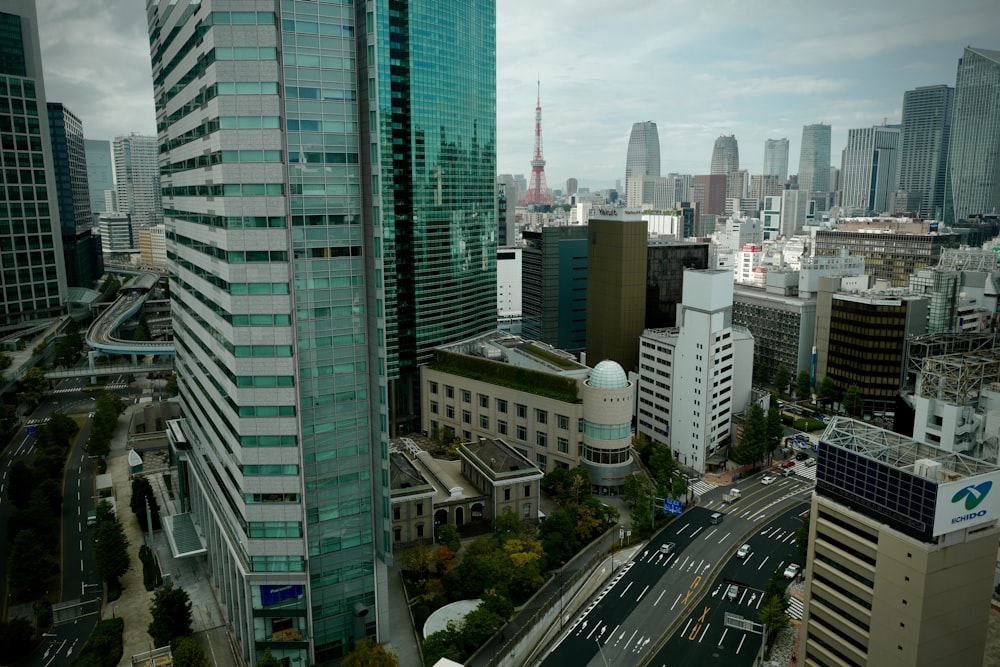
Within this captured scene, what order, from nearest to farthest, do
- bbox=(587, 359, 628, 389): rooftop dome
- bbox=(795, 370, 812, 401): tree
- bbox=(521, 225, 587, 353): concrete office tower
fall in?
1. bbox=(587, 359, 628, 389): rooftop dome
2. bbox=(795, 370, 812, 401): tree
3. bbox=(521, 225, 587, 353): concrete office tower

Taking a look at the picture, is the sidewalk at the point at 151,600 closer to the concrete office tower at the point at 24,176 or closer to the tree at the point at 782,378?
the concrete office tower at the point at 24,176

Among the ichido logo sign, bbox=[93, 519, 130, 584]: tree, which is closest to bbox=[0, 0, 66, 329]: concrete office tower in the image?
bbox=[93, 519, 130, 584]: tree

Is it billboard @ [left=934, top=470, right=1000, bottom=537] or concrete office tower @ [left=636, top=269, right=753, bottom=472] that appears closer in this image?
billboard @ [left=934, top=470, right=1000, bottom=537]

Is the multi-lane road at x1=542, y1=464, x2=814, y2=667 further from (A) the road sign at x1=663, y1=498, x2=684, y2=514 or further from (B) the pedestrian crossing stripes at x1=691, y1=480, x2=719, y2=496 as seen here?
(A) the road sign at x1=663, y1=498, x2=684, y2=514

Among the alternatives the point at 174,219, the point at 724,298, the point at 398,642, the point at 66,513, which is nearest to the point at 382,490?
the point at 398,642

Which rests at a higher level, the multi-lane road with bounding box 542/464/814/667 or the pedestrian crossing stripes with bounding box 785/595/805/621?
the multi-lane road with bounding box 542/464/814/667

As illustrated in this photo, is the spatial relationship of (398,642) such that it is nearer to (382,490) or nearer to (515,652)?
(515,652)
